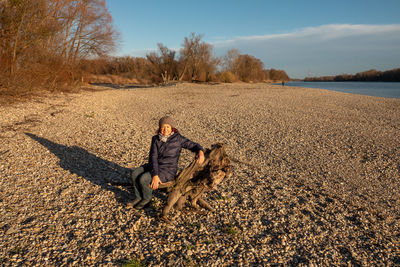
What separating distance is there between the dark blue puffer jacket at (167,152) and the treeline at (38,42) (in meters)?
13.4

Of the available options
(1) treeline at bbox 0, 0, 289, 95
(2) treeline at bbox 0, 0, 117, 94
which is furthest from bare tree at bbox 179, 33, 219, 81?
(2) treeline at bbox 0, 0, 117, 94

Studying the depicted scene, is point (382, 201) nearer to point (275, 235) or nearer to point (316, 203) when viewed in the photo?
point (316, 203)

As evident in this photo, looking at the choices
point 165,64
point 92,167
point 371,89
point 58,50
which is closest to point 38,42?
point 58,50

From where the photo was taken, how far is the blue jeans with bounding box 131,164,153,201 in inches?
181

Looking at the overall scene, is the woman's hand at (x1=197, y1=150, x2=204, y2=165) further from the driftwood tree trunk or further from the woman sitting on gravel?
the driftwood tree trunk

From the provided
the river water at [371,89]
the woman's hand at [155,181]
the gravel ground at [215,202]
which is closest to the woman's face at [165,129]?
the woman's hand at [155,181]

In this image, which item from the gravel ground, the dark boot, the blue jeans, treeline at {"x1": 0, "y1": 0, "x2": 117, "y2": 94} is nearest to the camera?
the gravel ground

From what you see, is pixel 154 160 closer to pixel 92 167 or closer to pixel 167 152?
pixel 167 152

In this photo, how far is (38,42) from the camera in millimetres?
15953

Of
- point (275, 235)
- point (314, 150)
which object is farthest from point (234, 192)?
point (314, 150)

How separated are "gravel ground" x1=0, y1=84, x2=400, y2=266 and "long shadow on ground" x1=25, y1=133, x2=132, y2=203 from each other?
3 centimetres

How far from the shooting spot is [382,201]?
244 inches

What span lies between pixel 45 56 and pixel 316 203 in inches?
756

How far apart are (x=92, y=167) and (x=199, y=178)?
384cm
